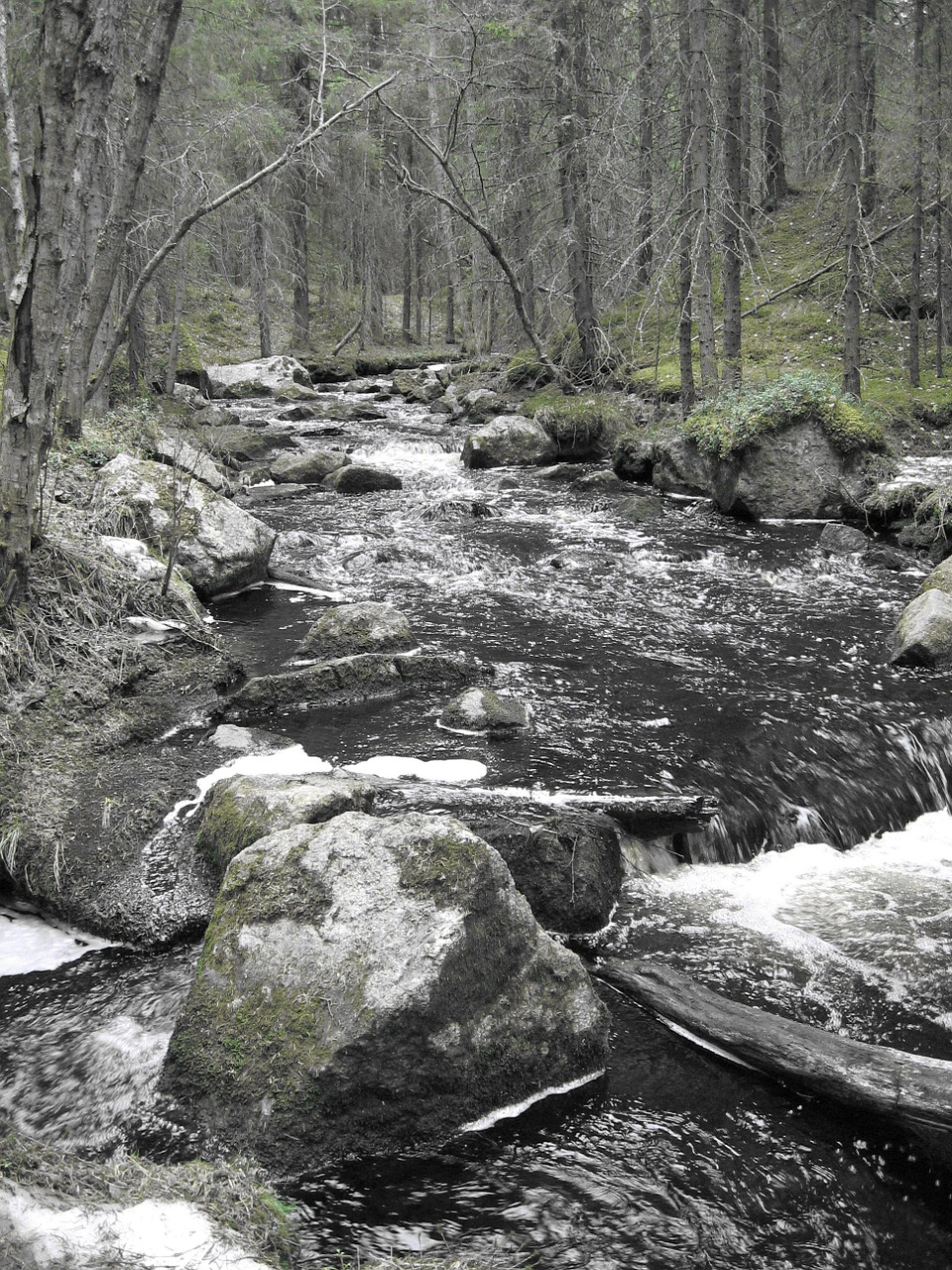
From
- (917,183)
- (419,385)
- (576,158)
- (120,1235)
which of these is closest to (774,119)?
(917,183)

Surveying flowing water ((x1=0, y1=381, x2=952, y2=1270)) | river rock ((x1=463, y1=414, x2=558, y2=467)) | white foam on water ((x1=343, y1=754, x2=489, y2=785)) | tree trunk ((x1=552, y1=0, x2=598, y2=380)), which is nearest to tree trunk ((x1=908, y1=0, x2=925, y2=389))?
tree trunk ((x1=552, y1=0, x2=598, y2=380))

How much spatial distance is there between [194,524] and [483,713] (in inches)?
172

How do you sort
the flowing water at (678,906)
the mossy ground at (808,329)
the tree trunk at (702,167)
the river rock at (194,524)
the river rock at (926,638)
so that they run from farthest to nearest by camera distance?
the mossy ground at (808,329) < the tree trunk at (702,167) < the river rock at (194,524) < the river rock at (926,638) < the flowing water at (678,906)

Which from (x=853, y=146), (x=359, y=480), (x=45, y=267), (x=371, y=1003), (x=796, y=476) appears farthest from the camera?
(x=359, y=480)

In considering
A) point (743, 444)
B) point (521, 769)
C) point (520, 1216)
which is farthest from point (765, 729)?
point (743, 444)

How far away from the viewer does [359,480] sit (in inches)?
585

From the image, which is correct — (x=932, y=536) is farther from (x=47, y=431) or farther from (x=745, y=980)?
(x=47, y=431)

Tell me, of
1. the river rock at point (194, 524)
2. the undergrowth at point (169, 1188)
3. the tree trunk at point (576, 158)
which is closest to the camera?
the undergrowth at point (169, 1188)

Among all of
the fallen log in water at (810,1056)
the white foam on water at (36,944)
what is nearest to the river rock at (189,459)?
the white foam on water at (36,944)

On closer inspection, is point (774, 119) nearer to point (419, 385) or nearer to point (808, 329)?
point (808, 329)

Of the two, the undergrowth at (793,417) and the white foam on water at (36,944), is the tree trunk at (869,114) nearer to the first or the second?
the undergrowth at (793,417)

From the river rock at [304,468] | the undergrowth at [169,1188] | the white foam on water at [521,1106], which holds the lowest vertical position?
the white foam on water at [521,1106]

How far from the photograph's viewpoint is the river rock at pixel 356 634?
7543 millimetres

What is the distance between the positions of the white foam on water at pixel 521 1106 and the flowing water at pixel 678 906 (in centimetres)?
3
